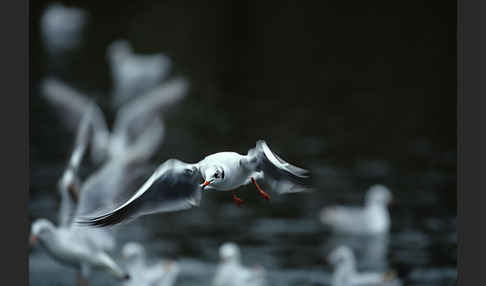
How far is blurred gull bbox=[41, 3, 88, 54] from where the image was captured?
6223mm

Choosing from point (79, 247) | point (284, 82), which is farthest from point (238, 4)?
point (79, 247)

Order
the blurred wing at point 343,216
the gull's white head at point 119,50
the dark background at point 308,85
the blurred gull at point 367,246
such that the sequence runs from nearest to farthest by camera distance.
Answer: the dark background at point 308,85 → the gull's white head at point 119,50 → the blurred wing at point 343,216 → the blurred gull at point 367,246

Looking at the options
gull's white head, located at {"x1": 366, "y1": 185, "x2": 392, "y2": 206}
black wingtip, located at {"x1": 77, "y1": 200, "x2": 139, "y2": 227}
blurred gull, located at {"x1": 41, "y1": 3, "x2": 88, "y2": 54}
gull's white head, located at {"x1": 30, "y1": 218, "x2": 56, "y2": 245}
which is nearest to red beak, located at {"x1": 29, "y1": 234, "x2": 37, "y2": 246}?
gull's white head, located at {"x1": 30, "y1": 218, "x2": 56, "y2": 245}

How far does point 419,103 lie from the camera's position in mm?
6719

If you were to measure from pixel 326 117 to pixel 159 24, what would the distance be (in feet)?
3.84

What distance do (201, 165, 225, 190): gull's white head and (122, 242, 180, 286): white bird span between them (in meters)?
2.48

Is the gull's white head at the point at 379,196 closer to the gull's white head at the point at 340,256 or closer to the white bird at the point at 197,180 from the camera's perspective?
the gull's white head at the point at 340,256

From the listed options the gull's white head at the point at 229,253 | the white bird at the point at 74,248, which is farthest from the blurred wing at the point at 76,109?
the gull's white head at the point at 229,253

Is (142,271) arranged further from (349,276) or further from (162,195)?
(162,195)

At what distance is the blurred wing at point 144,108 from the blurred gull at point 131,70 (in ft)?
0.19

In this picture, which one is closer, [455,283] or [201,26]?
[201,26]

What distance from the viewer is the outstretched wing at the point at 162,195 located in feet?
13.5

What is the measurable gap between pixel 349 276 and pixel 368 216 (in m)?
0.53

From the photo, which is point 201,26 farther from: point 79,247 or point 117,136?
point 79,247
